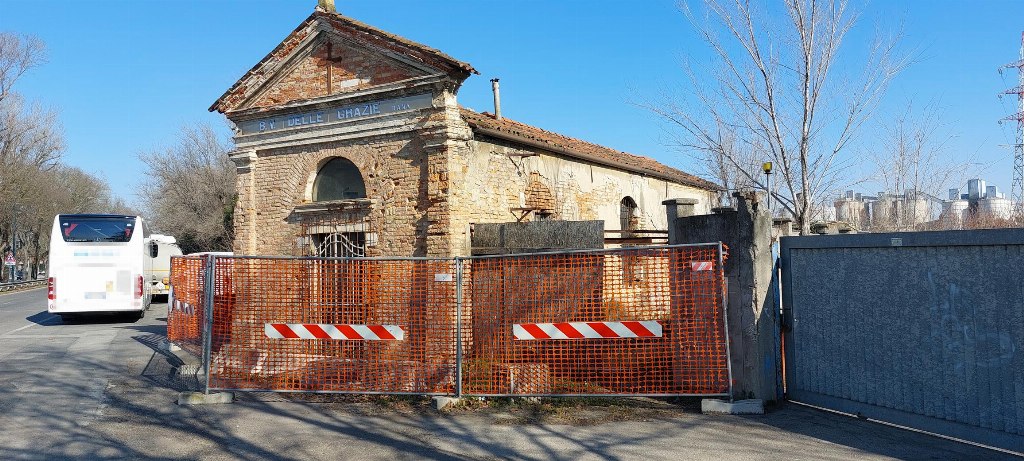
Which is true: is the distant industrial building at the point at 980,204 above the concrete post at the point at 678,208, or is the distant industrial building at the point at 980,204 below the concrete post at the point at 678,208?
above

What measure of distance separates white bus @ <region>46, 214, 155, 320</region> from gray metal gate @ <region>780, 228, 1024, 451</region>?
17.1 m

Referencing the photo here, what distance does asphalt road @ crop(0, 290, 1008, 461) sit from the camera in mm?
5793

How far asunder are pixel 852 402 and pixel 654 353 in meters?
1.96

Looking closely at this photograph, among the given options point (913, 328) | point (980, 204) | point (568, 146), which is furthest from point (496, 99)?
point (980, 204)

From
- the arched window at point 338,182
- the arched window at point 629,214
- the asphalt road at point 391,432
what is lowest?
the asphalt road at point 391,432

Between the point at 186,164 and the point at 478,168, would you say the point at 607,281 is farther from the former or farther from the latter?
the point at 186,164

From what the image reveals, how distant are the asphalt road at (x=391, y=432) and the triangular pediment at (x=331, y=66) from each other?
18.7 feet

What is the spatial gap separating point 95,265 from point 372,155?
10.9m

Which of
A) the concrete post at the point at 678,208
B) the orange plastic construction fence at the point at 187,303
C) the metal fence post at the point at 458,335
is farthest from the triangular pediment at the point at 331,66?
the metal fence post at the point at 458,335

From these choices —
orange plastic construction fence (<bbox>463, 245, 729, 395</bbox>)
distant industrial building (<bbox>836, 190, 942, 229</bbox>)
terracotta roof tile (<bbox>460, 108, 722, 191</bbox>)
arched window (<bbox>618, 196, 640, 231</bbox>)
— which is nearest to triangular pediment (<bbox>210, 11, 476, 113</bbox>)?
terracotta roof tile (<bbox>460, 108, 722, 191</bbox>)

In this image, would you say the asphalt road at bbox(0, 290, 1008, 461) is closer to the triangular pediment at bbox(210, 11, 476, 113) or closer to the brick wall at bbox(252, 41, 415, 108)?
the triangular pediment at bbox(210, 11, 476, 113)

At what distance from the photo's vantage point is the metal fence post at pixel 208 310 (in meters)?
7.91

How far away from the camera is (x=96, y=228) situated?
18.0 meters

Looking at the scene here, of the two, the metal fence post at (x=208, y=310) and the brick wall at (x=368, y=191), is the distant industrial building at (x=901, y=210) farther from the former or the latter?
the metal fence post at (x=208, y=310)
